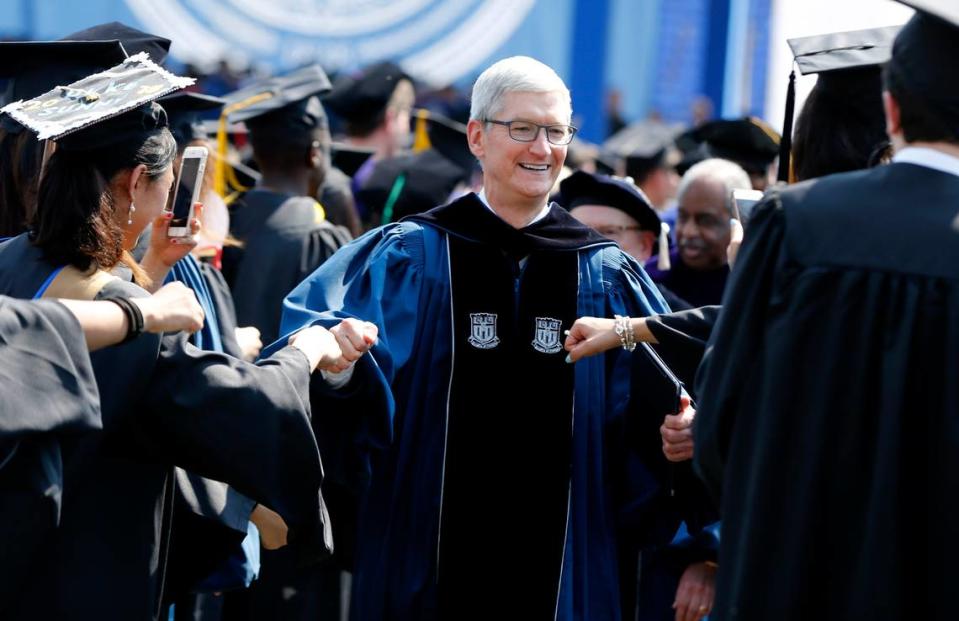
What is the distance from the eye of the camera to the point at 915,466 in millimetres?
2479

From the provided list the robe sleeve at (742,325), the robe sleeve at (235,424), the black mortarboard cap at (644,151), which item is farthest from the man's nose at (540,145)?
the black mortarboard cap at (644,151)

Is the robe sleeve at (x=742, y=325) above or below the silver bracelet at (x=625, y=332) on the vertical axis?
above

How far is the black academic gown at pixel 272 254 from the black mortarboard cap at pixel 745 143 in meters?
2.30

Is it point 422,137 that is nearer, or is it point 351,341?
point 351,341

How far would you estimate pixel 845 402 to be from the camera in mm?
2512

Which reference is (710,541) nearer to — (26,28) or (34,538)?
(34,538)

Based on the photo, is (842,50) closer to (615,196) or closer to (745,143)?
(615,196)

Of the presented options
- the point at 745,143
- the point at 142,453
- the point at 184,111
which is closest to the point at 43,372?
the point at 142,453

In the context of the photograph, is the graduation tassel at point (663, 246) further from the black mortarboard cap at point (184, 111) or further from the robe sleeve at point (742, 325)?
the robe sleeve at point (742, 325)

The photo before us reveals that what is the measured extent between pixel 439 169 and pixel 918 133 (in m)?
4.31

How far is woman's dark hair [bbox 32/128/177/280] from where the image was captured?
289 centimetres

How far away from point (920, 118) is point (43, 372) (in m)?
1.79

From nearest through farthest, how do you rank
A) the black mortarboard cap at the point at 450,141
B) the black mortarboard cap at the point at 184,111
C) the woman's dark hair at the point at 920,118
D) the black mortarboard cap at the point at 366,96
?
the woman's dark hair at the point at 920,118 < the black mortarboard cap at the point at 184,111 < the black mortarboard cap at the point at 450,141 < the black mortarboard cap at the point at 366,96

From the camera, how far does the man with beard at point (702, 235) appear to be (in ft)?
18.5
